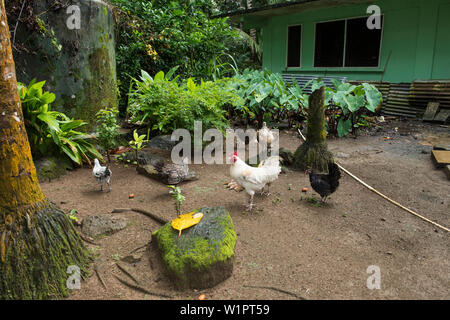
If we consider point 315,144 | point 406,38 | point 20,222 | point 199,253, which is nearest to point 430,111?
point 406,38

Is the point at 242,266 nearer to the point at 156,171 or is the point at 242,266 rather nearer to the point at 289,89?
the point at 156,171

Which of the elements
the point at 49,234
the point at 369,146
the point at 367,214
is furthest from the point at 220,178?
the point at 369,146

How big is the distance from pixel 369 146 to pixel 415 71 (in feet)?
14.6

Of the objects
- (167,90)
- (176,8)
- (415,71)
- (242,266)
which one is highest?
(176,8)

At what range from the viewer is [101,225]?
3.42 metres

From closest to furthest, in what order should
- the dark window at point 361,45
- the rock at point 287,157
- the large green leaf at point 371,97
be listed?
the rock at point 287,157 < the large green leaf at point 371,97 < the dark window at point 361,45

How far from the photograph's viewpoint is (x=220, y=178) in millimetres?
5129

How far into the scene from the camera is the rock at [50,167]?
15.2 ft

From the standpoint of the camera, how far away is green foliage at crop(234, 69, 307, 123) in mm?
8133

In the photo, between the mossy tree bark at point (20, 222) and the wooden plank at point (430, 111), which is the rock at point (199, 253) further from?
the wooden plank at point (430, 111)

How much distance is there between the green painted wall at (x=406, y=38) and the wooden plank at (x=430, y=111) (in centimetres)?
103

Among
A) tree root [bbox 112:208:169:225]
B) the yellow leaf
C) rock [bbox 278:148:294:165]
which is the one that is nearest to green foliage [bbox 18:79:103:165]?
tree root [bbox 112:208:169:225]

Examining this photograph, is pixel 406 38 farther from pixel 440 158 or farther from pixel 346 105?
pixel 440 158

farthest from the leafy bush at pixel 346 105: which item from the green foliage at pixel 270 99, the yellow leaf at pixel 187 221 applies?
the yellow leaf at pixel 187 221
